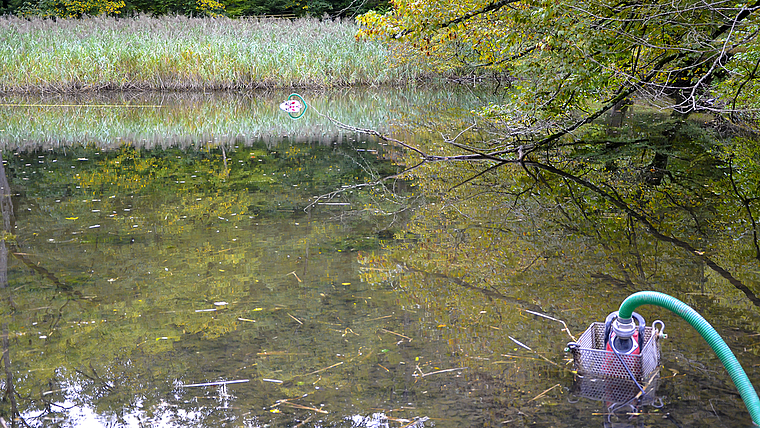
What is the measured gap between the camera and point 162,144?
36.8 feet

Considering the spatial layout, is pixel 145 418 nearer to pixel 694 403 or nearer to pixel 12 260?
pixel 694 403

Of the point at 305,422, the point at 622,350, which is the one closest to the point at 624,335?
the point at 622,350

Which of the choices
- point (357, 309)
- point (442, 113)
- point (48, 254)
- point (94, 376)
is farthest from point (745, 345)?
point (442, 113)

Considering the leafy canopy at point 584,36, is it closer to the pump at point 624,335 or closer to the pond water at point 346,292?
the pond water at point 346,292

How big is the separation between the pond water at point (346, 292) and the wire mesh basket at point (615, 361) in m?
0.09

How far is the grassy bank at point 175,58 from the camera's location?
18375 mm

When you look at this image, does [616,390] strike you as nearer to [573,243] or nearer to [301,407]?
[301,407]

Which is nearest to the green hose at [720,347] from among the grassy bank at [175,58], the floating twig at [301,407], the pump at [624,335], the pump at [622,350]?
the pump at [622,350]

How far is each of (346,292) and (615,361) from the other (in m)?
1.91

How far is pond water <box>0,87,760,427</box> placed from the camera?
3.20 metres

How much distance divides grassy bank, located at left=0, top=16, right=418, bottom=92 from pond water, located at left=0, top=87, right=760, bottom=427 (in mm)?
10751

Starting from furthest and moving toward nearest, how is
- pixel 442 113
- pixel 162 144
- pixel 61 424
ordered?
pixel 442 113 → pixel 162 144 → pixel 61 424

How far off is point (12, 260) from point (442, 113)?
11.4 meters

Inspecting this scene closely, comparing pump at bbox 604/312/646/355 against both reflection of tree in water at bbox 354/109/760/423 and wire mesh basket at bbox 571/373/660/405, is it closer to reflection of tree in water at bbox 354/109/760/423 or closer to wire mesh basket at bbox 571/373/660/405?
wire mesh basket at bbox 571/373/660/405
